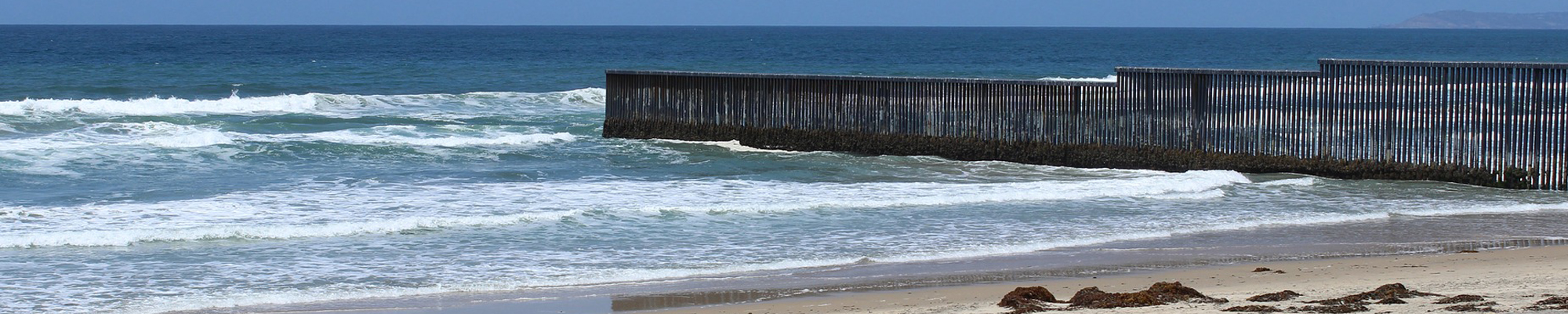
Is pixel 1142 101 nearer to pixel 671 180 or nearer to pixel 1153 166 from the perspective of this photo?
pixel 1153 166

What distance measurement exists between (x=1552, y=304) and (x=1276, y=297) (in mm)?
1370

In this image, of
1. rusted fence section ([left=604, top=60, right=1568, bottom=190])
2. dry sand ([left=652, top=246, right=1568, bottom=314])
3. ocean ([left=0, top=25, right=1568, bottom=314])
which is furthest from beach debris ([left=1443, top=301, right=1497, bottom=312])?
rusted fence section ([left=604, top=60, right=1568, bottom=190])

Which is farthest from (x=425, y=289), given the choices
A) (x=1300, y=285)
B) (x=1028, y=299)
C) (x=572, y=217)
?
(x=1300, y=285)

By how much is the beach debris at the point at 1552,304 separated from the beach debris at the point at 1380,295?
606 mm

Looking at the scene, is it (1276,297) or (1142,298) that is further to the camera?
(1276,297)

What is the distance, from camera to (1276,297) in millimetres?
Answer: 8828

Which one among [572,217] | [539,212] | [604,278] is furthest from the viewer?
[539,212]

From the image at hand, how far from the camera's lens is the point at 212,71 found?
175 ft

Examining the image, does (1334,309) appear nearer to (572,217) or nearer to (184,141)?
(572,217)

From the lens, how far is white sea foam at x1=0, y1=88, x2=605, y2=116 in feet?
96.6

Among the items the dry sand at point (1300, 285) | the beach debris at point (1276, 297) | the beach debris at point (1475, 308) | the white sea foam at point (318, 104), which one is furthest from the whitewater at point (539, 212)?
the white sea foam at point (318, 104)

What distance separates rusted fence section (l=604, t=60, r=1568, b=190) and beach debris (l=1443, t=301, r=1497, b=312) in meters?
7.90

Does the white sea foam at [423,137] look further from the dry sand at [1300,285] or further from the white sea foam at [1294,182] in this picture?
the dry sand at [1300,285]

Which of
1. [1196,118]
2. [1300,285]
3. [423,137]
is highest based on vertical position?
[1196,118]
